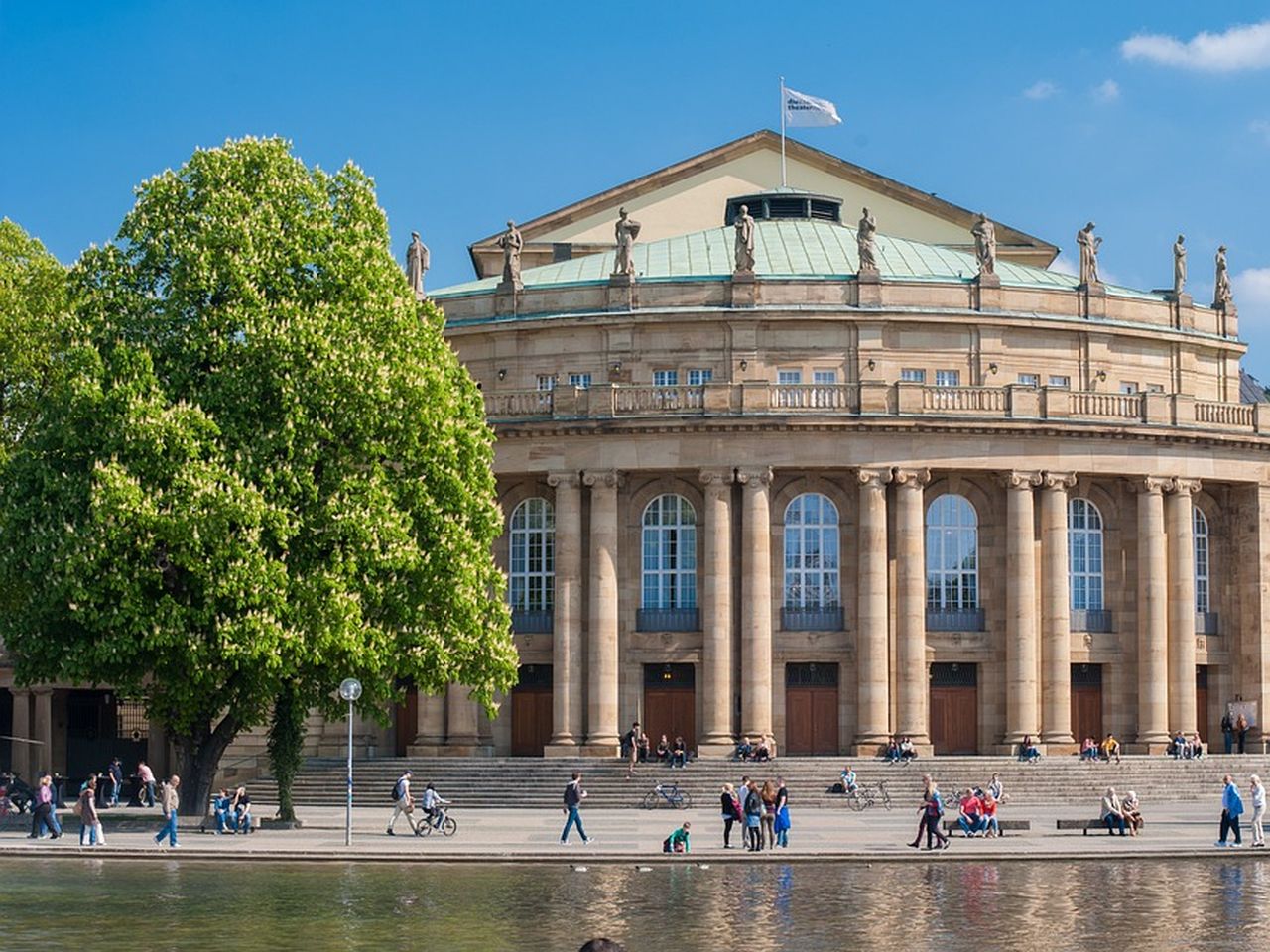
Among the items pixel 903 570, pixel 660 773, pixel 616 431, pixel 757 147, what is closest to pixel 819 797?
pixel 660 773

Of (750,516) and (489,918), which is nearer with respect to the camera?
(489,918)

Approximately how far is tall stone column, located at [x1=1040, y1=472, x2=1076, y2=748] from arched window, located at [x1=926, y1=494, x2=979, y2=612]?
8.10ft

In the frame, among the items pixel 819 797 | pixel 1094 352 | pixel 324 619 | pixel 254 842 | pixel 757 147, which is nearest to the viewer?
pixel 254 842

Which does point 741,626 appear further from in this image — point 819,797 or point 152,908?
point 152,908

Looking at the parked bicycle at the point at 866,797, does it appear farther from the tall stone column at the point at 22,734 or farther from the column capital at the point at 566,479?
the tall stone column at the point at 22,734

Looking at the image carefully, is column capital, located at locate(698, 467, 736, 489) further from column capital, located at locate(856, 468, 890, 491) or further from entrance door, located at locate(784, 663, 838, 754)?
entrance door, located at locate(784, 663, 838, 754)

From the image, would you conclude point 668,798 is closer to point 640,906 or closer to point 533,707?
point 533,707

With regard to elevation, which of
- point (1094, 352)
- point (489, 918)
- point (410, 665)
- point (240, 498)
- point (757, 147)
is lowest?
point (489, 918)

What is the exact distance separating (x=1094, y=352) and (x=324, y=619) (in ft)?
118

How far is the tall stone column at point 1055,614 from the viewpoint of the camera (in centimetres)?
7094

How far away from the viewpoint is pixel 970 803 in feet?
167

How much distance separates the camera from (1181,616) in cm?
7256

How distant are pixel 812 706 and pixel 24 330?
2919cm

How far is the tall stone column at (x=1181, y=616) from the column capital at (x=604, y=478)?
1993 centimetres
